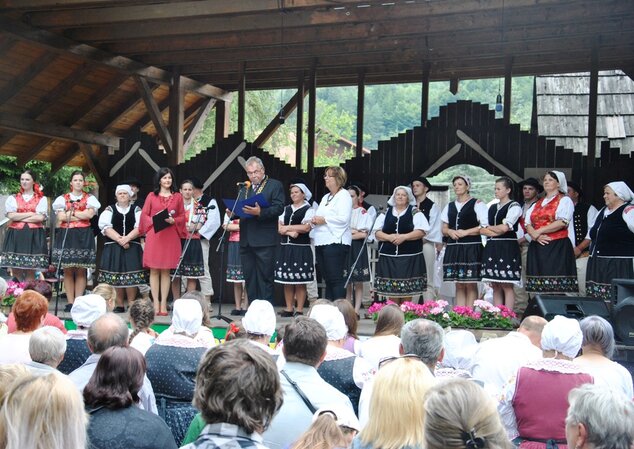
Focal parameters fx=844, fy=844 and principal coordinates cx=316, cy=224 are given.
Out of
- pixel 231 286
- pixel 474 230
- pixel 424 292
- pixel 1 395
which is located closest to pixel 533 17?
pixel 474 230

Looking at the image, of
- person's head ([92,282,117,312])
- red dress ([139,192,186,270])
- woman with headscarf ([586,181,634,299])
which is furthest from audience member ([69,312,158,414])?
woman with headscarf ([586,181,634,299])

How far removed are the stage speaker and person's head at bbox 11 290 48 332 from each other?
3193 mm

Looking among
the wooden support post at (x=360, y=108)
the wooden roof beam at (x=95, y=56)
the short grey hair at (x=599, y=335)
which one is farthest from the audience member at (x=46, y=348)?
the wooden support post at (x=360, y=108)

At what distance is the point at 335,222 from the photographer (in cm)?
802

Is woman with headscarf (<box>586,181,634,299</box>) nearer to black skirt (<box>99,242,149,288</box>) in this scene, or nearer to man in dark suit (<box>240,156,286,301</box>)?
man in dark suit (<box>240,156,286,301</box>)

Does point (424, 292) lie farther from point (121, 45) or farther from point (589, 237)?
point (121, 45)

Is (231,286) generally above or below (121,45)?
below

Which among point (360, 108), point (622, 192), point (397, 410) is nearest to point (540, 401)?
point (397, 410)

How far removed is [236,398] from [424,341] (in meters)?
1.35

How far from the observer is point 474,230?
8086mm

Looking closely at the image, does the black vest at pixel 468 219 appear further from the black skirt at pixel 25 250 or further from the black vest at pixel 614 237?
the black skirt at pixel 25 250

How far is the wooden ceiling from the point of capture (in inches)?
343

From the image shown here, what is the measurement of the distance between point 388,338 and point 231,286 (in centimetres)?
585

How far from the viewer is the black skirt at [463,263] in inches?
320
